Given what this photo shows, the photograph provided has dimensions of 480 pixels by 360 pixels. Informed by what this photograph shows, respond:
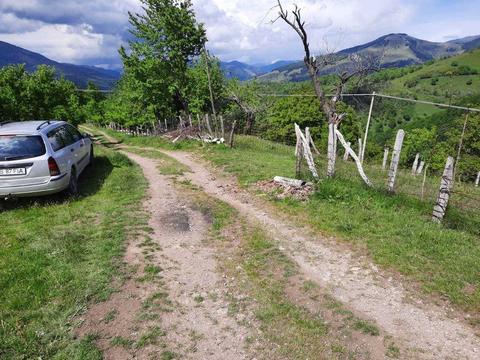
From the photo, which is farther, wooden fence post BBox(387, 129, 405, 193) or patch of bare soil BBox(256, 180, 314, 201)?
patch of bare soil BBox(256, 180, 314, 201)

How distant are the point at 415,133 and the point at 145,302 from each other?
203 feet

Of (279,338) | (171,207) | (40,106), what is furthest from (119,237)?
(40,106)

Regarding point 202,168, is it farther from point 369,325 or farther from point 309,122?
point 309,122

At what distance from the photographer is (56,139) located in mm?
9078

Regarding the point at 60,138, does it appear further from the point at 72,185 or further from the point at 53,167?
the point at 53,167

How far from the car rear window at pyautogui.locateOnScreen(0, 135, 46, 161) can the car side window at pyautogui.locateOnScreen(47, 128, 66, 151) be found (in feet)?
1.31

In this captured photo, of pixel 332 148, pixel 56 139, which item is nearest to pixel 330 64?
pixel 332 148

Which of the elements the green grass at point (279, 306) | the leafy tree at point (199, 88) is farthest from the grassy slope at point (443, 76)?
the green grass at point (279, 306)

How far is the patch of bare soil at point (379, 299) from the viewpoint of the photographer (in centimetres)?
383

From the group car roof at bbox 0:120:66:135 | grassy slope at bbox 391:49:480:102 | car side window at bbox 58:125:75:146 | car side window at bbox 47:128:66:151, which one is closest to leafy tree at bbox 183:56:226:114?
car side window at bbox 58:125:75:146

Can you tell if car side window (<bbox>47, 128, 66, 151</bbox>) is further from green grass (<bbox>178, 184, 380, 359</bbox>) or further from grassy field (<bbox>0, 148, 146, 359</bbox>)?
green grass (<bbox>178, 184, 380, 359</bbox>)

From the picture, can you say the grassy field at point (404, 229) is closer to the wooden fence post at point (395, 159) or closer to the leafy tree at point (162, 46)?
the wooden fence post at point (395, 159)

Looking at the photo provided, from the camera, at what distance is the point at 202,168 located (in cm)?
1373

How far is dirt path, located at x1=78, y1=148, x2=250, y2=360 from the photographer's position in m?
3.82
